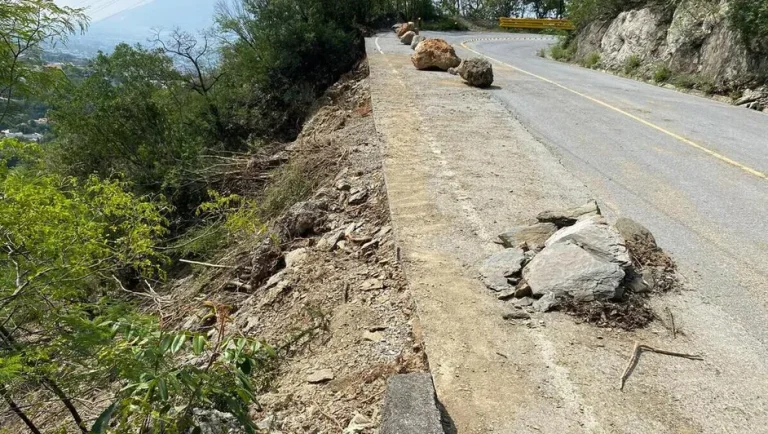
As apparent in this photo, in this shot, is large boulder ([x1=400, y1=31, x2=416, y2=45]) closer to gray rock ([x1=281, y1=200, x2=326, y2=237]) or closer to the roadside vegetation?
the roadside vegetation

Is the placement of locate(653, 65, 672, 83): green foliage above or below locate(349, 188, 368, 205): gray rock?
below

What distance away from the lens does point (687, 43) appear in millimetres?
14906

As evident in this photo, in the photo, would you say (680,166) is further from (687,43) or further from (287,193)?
(687,43)

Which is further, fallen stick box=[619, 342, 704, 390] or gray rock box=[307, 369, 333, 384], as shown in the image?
gray rock box=[307, 369, 333, 384]

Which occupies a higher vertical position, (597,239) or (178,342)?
(178,342)

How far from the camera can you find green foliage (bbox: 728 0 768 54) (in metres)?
12.1

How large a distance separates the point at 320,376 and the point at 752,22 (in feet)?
45.2

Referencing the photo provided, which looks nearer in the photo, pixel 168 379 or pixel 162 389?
pixel 162 389

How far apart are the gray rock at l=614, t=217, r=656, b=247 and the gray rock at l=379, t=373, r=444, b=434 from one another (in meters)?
2.68

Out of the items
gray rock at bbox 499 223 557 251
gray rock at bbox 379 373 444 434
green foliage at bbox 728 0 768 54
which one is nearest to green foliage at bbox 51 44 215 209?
gray rock at bbox 499 223 557 251

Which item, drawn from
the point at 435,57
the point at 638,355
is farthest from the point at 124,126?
the point at 638,355

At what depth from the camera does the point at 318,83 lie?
19.2 meters

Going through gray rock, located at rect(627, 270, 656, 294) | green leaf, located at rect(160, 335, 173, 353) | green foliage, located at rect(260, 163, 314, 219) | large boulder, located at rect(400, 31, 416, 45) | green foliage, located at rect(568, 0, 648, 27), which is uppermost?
green foliage, located at rect(568, 0, 648, 27)

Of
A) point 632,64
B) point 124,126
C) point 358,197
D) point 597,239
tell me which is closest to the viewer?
point 597,239
